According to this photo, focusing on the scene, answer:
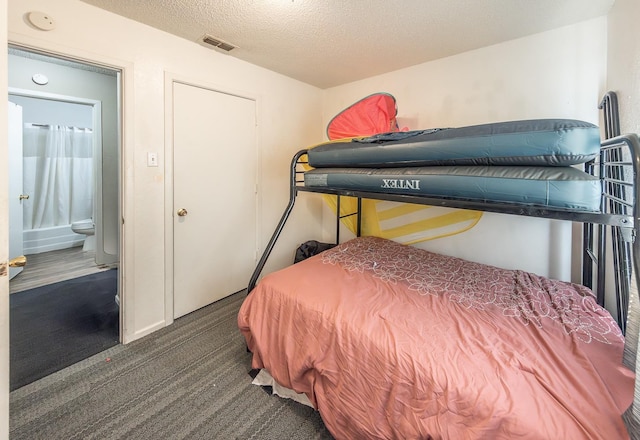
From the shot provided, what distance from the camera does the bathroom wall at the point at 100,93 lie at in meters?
2.87

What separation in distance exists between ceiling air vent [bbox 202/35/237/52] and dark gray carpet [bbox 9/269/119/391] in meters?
2.39

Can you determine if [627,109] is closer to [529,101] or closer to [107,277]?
[529,101]

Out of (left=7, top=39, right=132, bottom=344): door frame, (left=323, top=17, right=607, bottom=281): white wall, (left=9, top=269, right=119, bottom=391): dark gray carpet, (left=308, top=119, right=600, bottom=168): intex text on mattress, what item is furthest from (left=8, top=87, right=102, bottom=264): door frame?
(left=323, top=17, right=607, bottom=281): white wall

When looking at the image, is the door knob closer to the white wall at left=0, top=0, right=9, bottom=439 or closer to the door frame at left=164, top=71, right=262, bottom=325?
the white wall at left=0, top=0, right=9, bottom=439

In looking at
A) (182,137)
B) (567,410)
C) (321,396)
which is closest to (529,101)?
(567,410)

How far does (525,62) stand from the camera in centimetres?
211

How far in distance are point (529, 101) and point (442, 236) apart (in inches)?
49.3

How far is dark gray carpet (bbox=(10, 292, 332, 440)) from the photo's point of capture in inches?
52.3

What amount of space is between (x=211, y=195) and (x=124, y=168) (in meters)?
0.69

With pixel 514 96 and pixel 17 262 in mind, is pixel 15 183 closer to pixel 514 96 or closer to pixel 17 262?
pixel 17 262

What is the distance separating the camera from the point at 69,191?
4367 mm

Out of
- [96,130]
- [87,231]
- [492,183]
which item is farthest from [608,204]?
[87,231]

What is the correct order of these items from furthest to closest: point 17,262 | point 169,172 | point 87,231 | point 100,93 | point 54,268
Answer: point 87,231 < point 54,268 < point 100,93 < point 169,172 < point 17,262

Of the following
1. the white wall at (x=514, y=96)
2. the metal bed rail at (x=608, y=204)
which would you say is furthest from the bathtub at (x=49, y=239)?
the white wall at (x=514, y=96)
